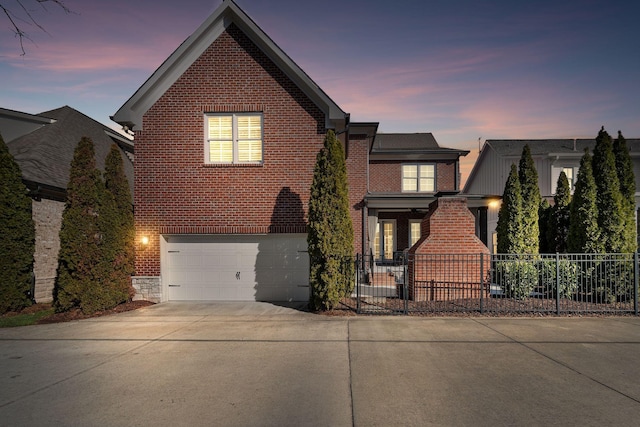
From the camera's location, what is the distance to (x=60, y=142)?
49.3 ft

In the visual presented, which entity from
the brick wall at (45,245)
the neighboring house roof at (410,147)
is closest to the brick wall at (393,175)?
the neighboring house roof at (410,147)

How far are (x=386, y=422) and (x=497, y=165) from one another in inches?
906

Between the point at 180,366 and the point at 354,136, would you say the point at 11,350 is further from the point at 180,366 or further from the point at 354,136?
the point at 354,136

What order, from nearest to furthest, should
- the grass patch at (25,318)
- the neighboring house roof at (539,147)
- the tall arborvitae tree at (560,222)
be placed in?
the grass patch at (25,318)
the tall arborvitae tree at (560,222)
the neighboring house roof at (539,147)

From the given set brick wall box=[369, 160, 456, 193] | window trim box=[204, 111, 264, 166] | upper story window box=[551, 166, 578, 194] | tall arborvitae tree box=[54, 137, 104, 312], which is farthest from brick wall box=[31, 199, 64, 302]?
upper story window box=[551, 166, 578, 194]

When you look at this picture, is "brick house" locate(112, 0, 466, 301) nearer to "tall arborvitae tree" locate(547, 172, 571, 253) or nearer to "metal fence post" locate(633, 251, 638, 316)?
"tall arborvitae tree" locate(547, 172, 571, 253)

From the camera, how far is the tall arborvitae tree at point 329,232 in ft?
31.1

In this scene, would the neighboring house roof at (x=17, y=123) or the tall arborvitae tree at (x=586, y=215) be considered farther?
the neighboring house roof at (x=17, y=123)

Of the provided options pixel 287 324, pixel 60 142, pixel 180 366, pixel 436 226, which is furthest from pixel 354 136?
pixel 180 366

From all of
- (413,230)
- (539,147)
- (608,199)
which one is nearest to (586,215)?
(608,199)

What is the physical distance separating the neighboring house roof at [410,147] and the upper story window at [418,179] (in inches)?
30.7

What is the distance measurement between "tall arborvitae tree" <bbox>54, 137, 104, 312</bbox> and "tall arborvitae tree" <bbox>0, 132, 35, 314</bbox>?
4.30ft

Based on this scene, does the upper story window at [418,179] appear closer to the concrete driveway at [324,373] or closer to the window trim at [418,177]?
the window trim at [418,177]

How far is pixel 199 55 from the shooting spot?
11445 millimetres
